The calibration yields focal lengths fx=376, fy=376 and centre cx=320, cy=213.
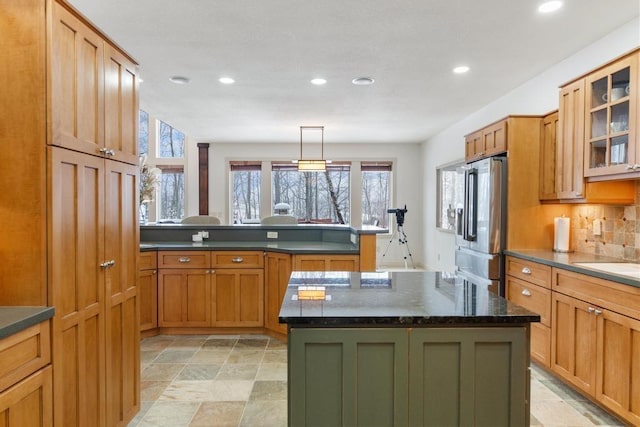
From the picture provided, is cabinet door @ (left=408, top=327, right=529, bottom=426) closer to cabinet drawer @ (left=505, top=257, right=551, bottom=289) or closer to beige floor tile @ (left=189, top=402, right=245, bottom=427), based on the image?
beige floor tile @ (left=189, top=402, right=245, bottom=427)

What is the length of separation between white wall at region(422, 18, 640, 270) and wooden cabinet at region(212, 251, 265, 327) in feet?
10.5

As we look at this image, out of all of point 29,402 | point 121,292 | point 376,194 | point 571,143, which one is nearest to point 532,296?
point 571,143

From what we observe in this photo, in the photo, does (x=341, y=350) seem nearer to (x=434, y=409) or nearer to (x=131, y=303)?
(x=434, y=409)

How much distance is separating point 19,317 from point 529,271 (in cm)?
320

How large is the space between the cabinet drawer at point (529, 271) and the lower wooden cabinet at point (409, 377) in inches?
64.6

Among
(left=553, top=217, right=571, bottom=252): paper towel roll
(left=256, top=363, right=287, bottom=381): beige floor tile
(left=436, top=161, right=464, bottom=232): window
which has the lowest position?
(left=256, top=363, right=287, bottom=381): beige floor tile

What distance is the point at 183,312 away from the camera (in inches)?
146

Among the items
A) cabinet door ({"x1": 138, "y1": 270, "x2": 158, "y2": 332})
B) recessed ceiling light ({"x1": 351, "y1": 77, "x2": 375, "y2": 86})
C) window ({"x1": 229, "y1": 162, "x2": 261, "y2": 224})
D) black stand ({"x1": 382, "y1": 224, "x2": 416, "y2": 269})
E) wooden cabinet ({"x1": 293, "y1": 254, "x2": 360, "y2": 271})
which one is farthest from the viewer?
window ({"x1": 229, "y1": 162, "x2": 261, "y2": 224})

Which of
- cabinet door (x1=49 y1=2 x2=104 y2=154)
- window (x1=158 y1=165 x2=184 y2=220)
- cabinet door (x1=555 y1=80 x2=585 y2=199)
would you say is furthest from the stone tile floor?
window (x1=158 y1=165 x2=184 y2=220)

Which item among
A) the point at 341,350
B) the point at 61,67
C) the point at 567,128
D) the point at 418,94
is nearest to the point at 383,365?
the point at 341,350

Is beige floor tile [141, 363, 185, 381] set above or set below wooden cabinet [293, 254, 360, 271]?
below

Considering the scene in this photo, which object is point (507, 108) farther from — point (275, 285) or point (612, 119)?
point (275, 285)

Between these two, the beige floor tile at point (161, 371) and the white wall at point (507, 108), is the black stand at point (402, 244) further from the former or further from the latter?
the beige floor tile at point (161, 371)

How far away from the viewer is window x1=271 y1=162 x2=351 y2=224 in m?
8.16
